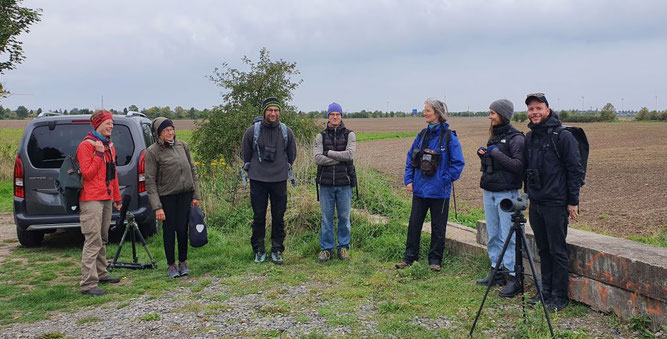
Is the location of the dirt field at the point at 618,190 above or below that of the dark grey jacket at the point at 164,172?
below

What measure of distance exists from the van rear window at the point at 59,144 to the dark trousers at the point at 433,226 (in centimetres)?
393

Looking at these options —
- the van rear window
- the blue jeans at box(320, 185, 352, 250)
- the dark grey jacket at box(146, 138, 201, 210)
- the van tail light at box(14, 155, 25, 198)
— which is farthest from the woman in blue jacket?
the van tail light at box(14, 155, 25, 198)

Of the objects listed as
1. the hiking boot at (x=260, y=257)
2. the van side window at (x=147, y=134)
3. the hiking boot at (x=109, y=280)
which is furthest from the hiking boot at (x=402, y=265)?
the van side window at (x=147, y=134)

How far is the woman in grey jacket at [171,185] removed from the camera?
5922 millimetres

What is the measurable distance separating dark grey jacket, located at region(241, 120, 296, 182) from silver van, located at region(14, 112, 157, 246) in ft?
5.56

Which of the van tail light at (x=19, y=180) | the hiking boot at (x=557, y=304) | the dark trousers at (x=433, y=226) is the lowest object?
the hiking boot at (x=557, y=304)

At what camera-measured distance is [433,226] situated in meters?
6.20

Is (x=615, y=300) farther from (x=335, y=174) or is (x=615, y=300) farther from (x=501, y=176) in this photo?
(x=335, y=174)

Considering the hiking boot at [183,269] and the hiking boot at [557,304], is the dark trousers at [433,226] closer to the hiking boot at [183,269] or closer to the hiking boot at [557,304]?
the hiking boot at [557,304]

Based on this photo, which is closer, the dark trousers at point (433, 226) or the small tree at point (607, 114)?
the dark trousers at point (433, 226)

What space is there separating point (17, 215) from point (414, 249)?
17.0ft

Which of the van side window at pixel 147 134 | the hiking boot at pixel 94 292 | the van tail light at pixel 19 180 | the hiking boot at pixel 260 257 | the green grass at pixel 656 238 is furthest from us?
the van side window at pixel 147 134

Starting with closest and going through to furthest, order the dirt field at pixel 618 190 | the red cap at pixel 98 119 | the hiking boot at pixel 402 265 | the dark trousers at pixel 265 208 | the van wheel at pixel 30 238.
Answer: the red cap at pixel 98 119, the hiking boot at pixel 402 265, the dark trousers at pixel 265 208, the van wheel at pixel 30 238, the dirt field at pixel 618 190

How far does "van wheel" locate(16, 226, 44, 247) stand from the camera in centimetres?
769
